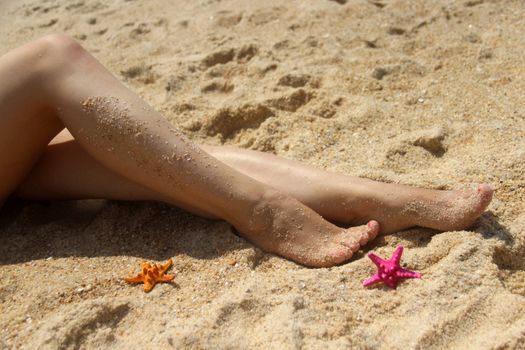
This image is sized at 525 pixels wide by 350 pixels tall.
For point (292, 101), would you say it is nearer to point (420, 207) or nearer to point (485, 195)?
point (420, 207)

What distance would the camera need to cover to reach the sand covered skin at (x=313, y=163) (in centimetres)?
154

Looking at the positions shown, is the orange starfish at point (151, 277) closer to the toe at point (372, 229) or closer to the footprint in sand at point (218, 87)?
the toe at point (372, 229)

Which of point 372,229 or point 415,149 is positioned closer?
point 372,229

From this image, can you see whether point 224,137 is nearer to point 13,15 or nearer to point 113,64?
point 113,64

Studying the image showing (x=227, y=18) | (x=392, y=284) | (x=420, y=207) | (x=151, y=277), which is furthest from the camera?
(x=227, y=18)

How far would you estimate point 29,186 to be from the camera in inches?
84.5

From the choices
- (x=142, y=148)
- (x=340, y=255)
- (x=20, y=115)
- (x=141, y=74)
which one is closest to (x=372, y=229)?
(x=340, y=255)

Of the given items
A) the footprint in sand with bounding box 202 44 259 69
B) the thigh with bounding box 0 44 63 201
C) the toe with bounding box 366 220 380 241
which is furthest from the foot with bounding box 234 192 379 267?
the footprint in sand with bounding box 202 44 259 69

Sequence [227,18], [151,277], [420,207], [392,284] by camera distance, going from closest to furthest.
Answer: [392,284] < [151,277] < [420,207] < [227,18]

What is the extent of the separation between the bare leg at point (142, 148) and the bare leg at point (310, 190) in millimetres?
78

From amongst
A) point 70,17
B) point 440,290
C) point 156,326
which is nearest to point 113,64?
point 70,17

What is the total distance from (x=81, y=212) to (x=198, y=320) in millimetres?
872

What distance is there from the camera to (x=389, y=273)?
1650 mm

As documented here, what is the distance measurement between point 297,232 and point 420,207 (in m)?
0.43
